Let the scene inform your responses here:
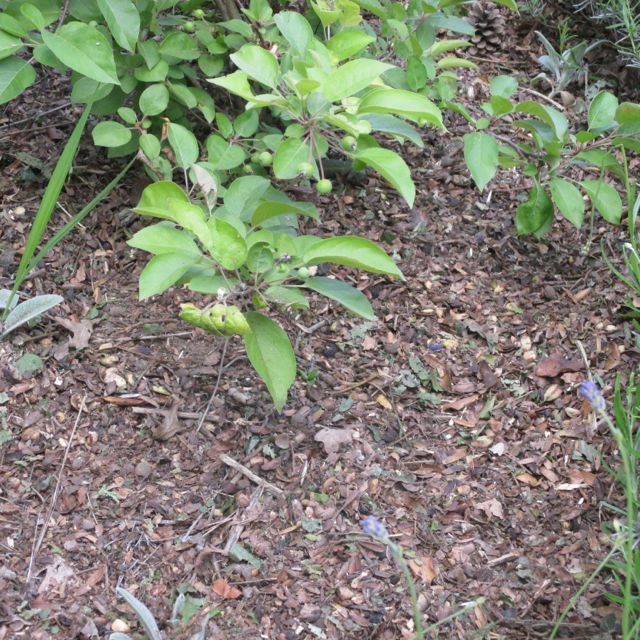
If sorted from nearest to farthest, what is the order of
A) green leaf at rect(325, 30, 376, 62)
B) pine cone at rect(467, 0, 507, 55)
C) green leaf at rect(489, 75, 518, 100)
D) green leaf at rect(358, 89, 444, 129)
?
green leaf at rect(358, 89, 444, 129)
green leaf at rect(325, 30, 376, 62)
green leaf at rect(489, 75, 518, 100)
pine cone at rect(467, 0, 507, 55)

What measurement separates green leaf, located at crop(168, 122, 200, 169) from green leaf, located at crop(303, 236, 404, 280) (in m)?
0.52

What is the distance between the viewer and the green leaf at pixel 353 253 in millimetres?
1787

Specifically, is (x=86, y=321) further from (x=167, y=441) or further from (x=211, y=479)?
(x=211, y=479)

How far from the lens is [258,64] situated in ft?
6.24

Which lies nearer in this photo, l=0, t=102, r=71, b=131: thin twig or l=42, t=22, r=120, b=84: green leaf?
l=42, t=22, r=120, b=84: green leaf

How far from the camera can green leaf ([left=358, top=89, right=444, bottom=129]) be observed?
182 cm

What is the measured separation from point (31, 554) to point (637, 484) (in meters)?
1.37

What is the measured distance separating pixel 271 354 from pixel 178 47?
981mm

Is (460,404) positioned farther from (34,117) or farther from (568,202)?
(34,117)

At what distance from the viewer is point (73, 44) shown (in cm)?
200

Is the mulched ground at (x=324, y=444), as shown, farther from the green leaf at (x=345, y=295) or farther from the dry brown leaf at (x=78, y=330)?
the green leaf at (x=345, y=295)

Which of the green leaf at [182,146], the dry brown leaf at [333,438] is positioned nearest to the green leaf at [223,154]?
the green leaf at [182,146]

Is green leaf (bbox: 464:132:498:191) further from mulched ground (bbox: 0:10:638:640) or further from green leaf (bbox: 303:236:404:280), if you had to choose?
green leaf (bbox: 303:236:404:280)

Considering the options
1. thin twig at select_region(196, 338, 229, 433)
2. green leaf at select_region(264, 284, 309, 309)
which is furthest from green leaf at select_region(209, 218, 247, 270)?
thin twig at select_region(196, 338, 229, 433)
